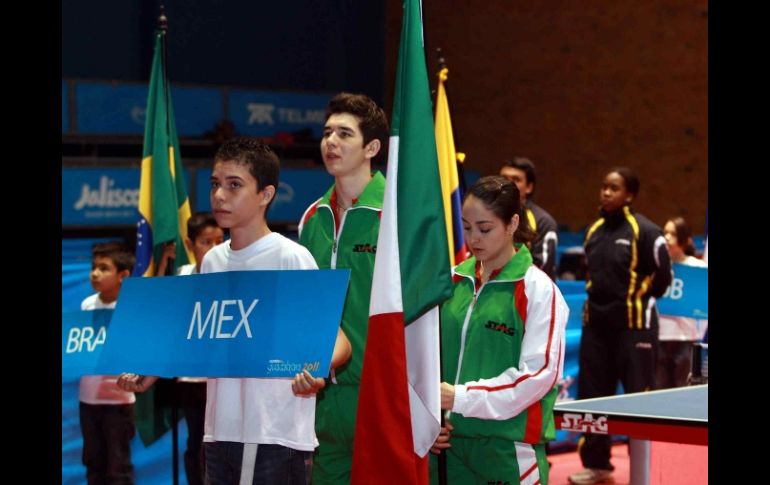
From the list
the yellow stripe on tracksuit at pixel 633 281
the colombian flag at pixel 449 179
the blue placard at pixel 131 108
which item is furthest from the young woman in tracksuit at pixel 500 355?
the blue placard at pixel 131 108

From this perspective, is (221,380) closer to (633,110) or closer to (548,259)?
(548,259)

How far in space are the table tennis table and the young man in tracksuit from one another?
0.93m

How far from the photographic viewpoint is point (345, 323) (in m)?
4.15

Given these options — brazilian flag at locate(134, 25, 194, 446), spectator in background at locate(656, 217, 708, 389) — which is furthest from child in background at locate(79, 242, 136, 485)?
spectator in background at locate(656, 217, 708, 389)

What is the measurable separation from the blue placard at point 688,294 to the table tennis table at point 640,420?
2829 millimetres

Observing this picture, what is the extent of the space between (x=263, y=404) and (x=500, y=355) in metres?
0.83

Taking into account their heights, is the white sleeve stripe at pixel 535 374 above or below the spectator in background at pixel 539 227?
below

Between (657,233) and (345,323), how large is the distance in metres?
3.95

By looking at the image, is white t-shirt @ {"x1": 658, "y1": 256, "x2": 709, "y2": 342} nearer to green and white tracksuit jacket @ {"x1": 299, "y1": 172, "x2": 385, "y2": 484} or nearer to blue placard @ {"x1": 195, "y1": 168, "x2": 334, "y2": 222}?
green and white tracksuit jacket @ {"x1": 299, "y1": 172, "x2": 385, "y2": 484}

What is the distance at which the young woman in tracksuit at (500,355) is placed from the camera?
12.6 feet

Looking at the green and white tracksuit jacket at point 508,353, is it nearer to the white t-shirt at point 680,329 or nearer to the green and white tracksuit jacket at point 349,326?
the green and white tracksuit jacket at point 349,326

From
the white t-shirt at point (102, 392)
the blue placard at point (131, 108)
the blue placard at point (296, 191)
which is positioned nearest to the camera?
the white t-shirt at point (102, 392)

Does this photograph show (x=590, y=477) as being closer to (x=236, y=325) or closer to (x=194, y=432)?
(x=194, y=432)
